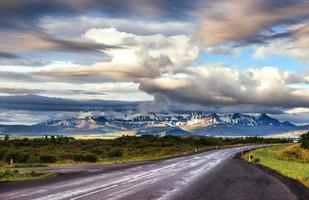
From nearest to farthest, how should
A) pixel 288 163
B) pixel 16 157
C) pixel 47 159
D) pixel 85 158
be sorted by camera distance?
pixel 288 163, pixel 47 159, pixel 16 157, pixel 85 158

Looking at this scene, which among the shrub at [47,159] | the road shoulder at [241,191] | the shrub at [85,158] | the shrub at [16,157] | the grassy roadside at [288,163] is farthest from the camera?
the shrub at [85,158]

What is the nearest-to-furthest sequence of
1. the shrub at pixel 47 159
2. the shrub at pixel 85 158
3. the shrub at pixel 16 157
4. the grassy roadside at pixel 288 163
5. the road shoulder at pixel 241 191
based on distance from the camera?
the road shoulder at pixel 241 191, the grassy roadside at pixel 288 163, the shrub at pixel 47 159, the shrub at pixel 16 157, the shrub at pixel 85 158

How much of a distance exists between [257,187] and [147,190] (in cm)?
564

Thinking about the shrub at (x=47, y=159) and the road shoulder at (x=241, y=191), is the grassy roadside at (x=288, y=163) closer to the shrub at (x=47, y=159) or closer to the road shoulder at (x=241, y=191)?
the road shoulder at (x=241, y=191)

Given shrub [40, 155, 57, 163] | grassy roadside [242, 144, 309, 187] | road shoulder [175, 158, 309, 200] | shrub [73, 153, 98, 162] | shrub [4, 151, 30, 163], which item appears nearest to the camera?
road shoulder [175, 158, 309, 200]

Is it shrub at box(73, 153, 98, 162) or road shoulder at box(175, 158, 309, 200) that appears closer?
road shoulder at box(175, 158, 309, 200)

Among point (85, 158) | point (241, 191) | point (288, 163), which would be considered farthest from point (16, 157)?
point (241, 191)

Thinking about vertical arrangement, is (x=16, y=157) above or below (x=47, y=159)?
above

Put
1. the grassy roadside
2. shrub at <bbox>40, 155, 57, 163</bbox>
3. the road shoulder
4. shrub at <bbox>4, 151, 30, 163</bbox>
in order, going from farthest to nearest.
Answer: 1. shrub at <bbox>4, 151, 30, 163</bbox>
2. shrub at <bbox>40, 155, 57, 163</bbox>
3. the grassy roadside
4. the road shoulder

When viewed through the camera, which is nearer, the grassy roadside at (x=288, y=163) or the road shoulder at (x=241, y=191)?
the road shoulder at (x=241, y=191)

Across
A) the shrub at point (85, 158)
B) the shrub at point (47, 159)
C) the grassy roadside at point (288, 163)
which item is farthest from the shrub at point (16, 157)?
the grassy roadside at point (288, 163)

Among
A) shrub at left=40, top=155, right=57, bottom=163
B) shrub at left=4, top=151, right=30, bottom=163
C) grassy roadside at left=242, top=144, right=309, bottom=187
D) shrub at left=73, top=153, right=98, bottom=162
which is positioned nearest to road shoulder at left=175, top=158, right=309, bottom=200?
grassy roadside at left=242, top=144, right=309, bottom=187

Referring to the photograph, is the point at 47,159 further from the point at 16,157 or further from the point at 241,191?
the point at 241,191

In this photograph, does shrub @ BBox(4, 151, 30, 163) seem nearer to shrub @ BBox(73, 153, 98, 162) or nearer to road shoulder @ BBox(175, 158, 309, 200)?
shrub @ BBox(73, 153, 98, 162)
